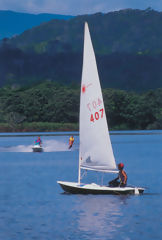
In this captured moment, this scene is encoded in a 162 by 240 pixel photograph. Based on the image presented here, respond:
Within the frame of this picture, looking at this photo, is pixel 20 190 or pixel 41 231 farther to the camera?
pixel 20 190

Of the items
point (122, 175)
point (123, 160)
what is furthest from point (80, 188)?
point (123, 160)

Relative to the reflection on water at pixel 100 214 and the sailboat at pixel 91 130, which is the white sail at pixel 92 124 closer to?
the sailboat at pixel 91 130

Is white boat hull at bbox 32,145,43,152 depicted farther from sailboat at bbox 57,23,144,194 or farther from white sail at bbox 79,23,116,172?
white sail at bbox 79,23,116,172

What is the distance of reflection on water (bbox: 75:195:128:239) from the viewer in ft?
86.2

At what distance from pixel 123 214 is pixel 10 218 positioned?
587 centimetres

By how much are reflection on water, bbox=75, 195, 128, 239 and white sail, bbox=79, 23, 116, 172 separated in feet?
7.68

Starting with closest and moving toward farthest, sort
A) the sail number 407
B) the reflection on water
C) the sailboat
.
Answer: the reflection on water, the sailboat, the sail number 407

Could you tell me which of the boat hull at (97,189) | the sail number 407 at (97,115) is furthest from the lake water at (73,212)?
the sail number 407 at (97,115)

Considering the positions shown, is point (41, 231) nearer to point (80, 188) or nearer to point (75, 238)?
point (75, 238)

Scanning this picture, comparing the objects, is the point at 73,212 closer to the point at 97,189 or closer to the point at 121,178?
the point at 97,189

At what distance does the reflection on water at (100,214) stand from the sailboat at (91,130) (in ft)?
3.83

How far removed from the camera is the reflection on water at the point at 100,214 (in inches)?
1034

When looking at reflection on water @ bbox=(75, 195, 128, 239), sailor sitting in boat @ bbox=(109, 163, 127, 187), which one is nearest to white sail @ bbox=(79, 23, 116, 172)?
sailor sitting in boat @ bbox=(109, 163, 127, 187)

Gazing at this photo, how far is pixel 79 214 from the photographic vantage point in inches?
1204
